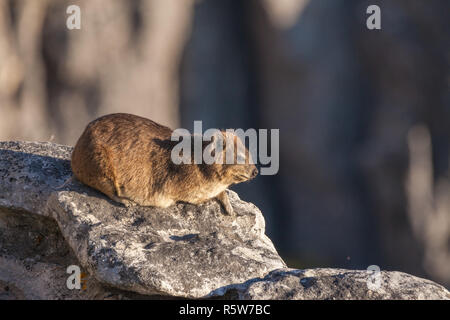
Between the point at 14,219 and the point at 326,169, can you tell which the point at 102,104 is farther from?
the point at 14,219

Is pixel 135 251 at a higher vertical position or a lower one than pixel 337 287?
higher

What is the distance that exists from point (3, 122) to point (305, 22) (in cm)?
641

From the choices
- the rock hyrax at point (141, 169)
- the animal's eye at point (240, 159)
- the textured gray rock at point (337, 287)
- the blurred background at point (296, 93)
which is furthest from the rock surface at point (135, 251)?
the blurred background at point (296, 93)

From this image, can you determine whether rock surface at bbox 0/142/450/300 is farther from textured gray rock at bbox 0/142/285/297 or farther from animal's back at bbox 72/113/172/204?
animal's back at bbox 72/113/172/204

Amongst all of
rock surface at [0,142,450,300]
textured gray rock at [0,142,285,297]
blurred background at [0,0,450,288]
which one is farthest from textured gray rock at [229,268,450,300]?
blurred background at [0,0,450,288]

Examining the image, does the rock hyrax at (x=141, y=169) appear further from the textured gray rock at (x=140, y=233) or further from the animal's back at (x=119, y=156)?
the textured gray rock at (x=140, y=233)

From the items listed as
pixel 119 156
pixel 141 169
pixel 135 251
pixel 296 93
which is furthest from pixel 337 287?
pixel 296 93

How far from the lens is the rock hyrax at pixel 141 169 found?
4984 millimetres

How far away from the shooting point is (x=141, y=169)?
5137 mm

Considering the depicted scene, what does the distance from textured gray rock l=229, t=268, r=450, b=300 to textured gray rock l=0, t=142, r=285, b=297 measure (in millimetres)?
234

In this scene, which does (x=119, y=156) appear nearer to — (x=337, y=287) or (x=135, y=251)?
(x=135, y=251)

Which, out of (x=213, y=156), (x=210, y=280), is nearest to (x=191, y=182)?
(x=213, y=156)

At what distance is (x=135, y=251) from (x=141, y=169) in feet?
3.10

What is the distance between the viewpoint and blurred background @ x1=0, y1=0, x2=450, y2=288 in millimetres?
11875
